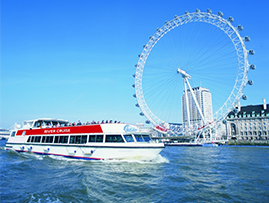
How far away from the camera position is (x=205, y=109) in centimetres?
18450

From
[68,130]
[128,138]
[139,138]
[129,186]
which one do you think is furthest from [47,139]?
[129,186]

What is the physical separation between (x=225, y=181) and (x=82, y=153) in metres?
13.8

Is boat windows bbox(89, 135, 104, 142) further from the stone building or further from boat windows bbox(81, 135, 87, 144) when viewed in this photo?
the stone building

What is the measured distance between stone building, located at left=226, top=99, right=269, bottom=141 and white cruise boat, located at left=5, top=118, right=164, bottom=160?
246ft

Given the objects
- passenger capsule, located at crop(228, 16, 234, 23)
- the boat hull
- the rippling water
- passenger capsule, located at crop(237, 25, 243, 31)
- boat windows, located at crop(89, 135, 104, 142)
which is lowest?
the rippling water

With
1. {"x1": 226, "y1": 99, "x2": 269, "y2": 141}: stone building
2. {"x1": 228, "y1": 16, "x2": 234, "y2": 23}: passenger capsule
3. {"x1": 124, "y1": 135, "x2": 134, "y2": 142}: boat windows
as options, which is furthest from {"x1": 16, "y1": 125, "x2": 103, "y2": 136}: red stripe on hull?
{"x1": 226, "y1": 99, "x2": 269, "y2": 141}: stone building

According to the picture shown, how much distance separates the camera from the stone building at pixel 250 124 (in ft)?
288

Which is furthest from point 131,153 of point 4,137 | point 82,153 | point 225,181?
point 4,137

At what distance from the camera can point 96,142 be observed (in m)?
20.7

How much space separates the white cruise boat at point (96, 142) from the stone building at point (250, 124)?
75.0 metres

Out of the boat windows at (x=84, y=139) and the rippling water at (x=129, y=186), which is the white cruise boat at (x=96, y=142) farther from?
the rippling water at (x=129, y=186)

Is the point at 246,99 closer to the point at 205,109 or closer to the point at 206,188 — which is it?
the point at 206,188

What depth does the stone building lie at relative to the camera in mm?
87775

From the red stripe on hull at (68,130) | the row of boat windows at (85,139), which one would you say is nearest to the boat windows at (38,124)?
the red stripe on hull at (68,130)
